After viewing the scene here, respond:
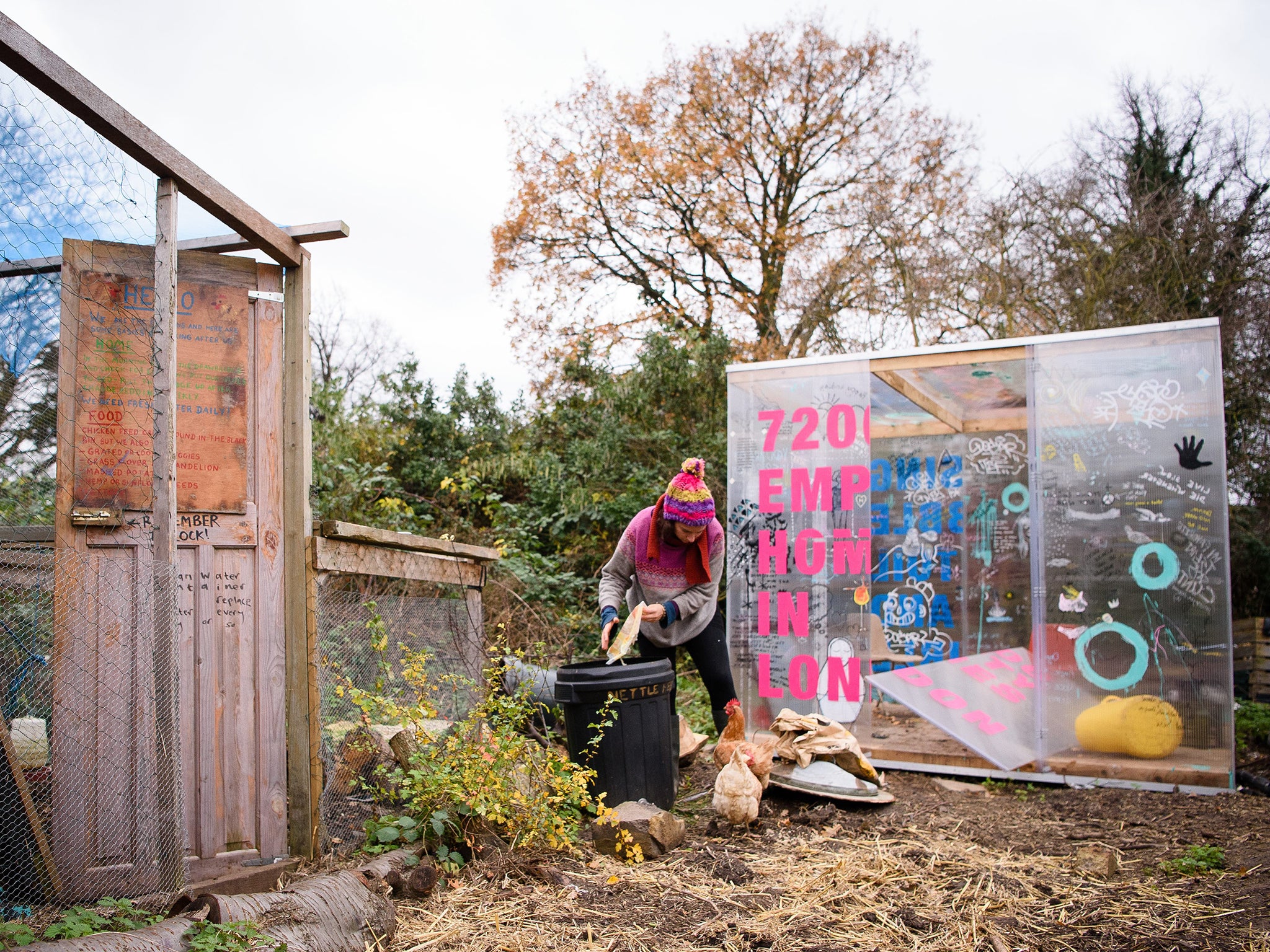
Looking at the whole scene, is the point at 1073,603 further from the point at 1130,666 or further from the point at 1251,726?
the point at 1251,726

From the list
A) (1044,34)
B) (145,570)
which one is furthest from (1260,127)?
(145,570)

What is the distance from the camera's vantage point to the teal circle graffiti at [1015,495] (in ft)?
22.2

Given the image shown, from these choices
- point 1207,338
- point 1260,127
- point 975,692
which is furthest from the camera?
point 1260,127

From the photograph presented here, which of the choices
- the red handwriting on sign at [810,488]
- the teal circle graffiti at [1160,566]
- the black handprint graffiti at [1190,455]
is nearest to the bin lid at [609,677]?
the red handwriting on sign at [810,488]

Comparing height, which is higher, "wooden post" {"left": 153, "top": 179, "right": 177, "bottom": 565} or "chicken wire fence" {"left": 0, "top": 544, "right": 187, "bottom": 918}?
"wooden post" {"left": 153, "top": 179, "right": 177, "bottom": 565}

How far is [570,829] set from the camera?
3.76 m

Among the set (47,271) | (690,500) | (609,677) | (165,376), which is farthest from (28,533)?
(690,500)

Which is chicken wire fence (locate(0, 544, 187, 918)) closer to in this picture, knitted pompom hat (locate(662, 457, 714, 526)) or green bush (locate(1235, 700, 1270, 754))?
knitted pompom hat (locate(662, 457, 714, 526))

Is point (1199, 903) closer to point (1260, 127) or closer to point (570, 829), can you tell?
point (570, 829)

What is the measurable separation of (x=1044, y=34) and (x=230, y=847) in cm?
1202

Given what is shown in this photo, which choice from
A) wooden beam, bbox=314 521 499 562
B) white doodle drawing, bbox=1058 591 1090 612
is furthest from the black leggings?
white doodle drawing, bbox=1058 591 1090 612

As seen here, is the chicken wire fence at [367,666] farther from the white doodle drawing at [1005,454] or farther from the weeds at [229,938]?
the white doodle drawing at [1005,454]

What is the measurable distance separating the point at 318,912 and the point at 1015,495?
→ 576cm

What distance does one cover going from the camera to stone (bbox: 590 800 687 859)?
379 centimetres
